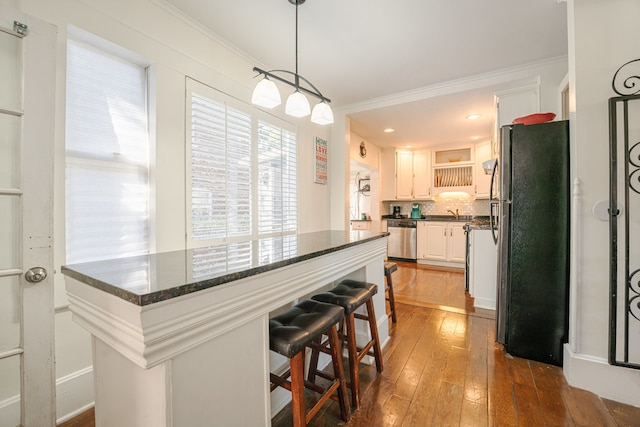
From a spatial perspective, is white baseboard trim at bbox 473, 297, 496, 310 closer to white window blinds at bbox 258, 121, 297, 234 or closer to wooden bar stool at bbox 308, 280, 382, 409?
wooden bar stool at bbox 308, 280, 382, 409

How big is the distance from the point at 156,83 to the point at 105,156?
2.06 feet

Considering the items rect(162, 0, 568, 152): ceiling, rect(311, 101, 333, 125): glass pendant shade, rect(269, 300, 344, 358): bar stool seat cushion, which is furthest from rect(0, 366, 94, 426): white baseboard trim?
rect(162, 0, 568, 152): ceiling

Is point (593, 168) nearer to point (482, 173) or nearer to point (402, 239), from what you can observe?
point (482, 173)

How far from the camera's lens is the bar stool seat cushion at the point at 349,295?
1.58 meters

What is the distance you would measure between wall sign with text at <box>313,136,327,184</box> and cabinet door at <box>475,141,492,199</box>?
332 cm

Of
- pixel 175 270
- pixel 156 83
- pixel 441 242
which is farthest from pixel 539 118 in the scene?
pixel 441 242

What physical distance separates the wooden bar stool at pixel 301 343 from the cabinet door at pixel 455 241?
4513 millimetres

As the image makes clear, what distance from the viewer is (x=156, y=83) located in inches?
76.3

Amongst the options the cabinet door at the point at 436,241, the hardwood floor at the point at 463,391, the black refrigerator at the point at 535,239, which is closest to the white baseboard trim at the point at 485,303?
the hardwood floor at the point at 463,391

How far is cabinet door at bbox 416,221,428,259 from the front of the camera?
558 cm

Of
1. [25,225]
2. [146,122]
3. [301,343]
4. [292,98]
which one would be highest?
[292,98]

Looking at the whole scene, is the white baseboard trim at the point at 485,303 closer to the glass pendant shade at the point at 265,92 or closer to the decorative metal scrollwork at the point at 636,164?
the decorative metal scrollwork at the point at 636,164

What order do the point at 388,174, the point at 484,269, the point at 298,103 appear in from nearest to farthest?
the point at 298,103, the point at 484,269, the point at 388,174

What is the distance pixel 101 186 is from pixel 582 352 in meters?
3.25
